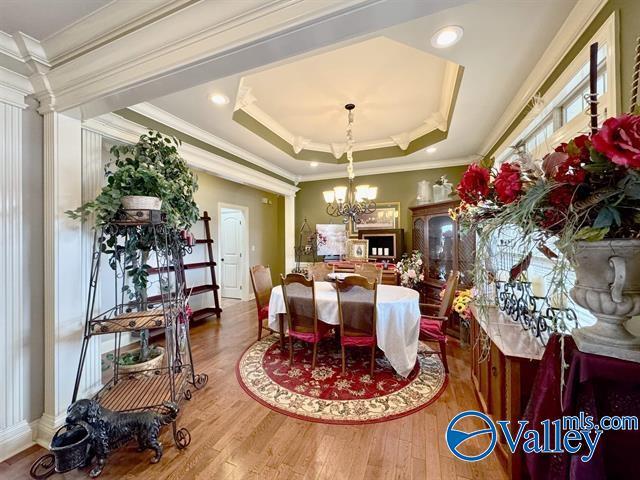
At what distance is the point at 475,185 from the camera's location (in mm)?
1001

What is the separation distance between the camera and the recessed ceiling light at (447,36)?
→ 1678 millimetres

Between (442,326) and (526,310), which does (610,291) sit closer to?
(526,310)

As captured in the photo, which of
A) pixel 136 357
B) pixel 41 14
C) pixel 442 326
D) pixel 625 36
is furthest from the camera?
pixel 442 326

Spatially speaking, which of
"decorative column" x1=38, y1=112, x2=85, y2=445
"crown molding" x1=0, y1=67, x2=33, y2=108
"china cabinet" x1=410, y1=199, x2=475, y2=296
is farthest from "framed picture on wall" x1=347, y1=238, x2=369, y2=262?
"crown molding" x1=0, y1=67, x2=33, y2=108

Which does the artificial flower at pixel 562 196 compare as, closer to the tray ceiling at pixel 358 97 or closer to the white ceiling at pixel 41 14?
the tray ceiling at pixel 358 97

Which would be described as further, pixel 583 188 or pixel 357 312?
pixel 357 312

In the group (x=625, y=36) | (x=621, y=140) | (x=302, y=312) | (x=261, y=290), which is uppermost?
(x=625, y=36)

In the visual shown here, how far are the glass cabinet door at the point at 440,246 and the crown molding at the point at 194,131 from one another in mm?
3083

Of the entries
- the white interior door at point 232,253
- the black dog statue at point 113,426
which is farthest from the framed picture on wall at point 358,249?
the black dog statue at point 113,426

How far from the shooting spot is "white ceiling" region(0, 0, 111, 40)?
1.42 metres

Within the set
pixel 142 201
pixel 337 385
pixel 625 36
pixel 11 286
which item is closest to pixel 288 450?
pixel 337 385

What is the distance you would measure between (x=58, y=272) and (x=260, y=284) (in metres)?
2.02

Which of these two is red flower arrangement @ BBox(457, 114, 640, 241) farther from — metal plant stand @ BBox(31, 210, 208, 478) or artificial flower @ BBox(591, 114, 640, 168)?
metal plant stand @ BBox(31, 210, 208, 478)

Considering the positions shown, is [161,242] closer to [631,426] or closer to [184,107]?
[184,107]
